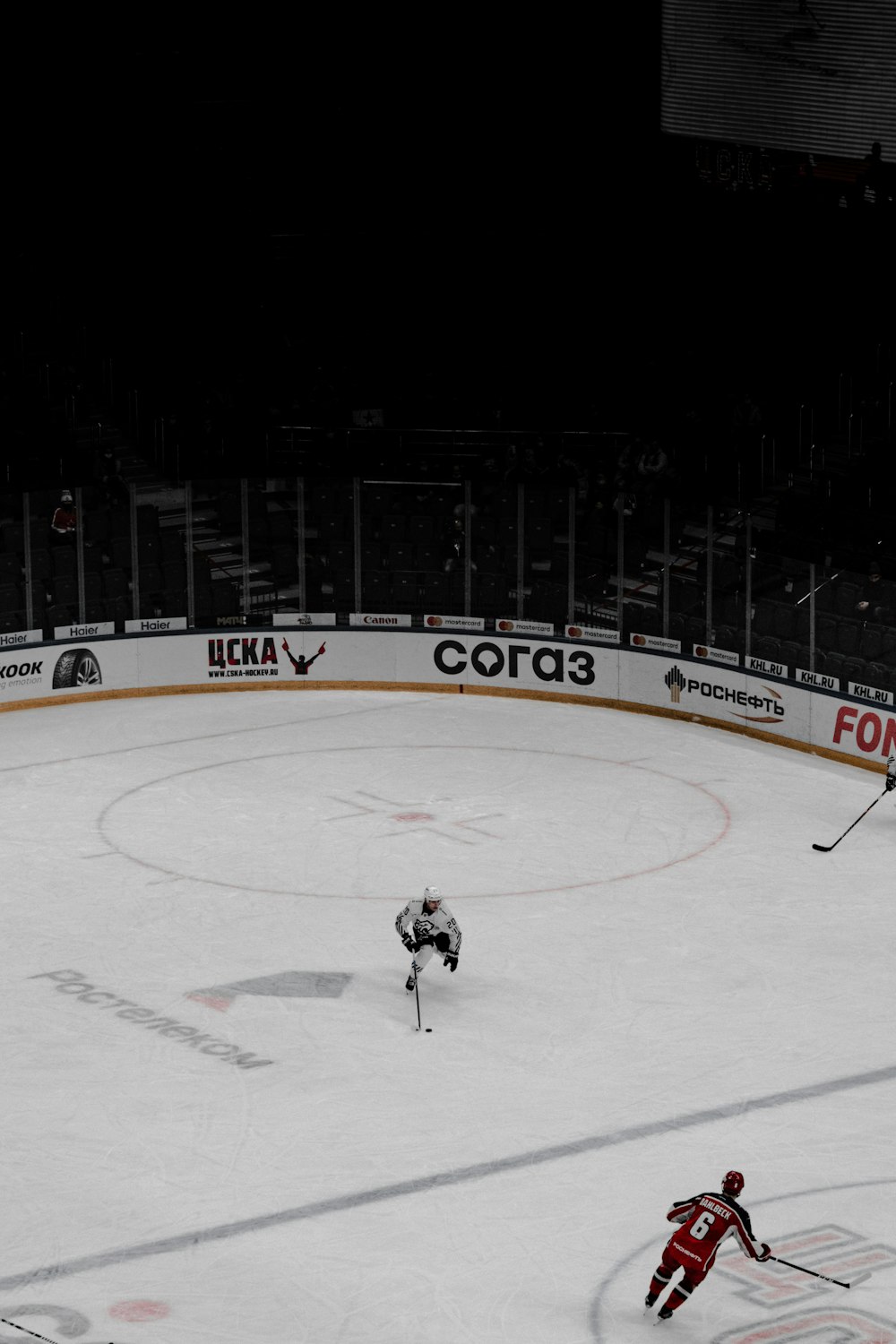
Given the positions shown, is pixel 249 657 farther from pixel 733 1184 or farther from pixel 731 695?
pixel 733 1184

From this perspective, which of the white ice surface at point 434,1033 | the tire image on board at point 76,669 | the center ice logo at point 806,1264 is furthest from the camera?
the tire image on board at point 76,669

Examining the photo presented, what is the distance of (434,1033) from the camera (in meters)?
15.4

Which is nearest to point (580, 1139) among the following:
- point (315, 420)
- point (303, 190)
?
point (315, 420)

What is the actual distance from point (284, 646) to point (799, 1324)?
700 inches

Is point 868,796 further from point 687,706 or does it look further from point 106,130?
point 106,130

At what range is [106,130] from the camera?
32250mm

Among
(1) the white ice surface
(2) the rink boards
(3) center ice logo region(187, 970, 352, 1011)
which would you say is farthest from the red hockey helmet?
(2) the rink boards

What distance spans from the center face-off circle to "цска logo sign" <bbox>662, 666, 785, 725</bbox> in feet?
6.68

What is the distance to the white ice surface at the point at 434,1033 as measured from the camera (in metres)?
11.3

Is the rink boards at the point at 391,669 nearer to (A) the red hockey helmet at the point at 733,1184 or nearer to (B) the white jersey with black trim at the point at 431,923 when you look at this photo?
(B) the white jersey with black trim at the point at 431,923

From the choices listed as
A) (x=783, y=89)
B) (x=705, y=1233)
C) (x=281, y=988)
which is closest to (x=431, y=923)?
(x=281, y=988)

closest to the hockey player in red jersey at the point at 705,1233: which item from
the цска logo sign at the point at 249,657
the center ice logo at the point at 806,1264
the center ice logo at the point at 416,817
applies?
the center ice logo at the point at 806,1264

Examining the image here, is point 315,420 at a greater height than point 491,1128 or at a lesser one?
greater

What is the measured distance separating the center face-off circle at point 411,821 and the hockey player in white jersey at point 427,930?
327 centimetres
